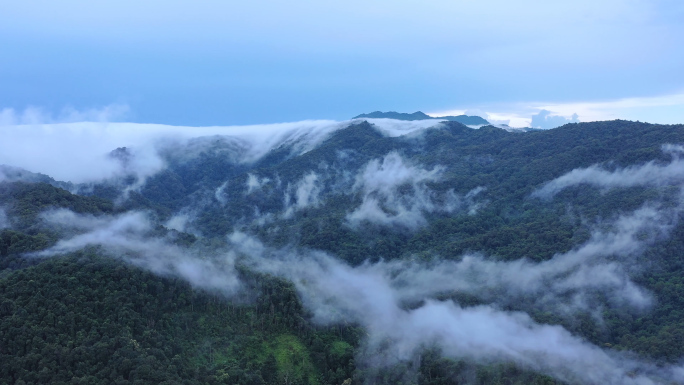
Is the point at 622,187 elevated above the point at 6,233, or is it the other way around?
the point at 622,187

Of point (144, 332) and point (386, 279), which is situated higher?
point (144, 332)

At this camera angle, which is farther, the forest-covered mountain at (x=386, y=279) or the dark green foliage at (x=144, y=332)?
the forest-covered mountain at (x=386, y=279)

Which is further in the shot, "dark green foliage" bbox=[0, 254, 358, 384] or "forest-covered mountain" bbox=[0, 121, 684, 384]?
"forest-covered mountain" bbox=[0, 121, 684, 384]

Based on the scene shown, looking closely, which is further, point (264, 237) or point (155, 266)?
point (264, 237)

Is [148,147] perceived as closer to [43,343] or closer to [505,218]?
[505,218]

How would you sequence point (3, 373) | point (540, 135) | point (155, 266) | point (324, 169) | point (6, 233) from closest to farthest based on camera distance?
point (3, 373), point (6, 233), point (155, 266), point (540, 135), point (324, 169)

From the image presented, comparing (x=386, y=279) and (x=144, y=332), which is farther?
(x=386, y=279)

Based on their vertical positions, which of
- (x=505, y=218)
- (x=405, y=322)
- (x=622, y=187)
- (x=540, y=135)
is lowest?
(x=405, y=322)

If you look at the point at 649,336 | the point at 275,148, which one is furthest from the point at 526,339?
the point at 275,148
